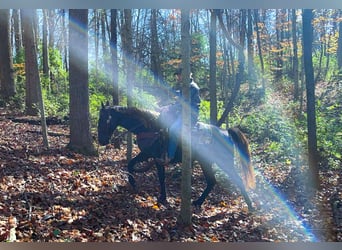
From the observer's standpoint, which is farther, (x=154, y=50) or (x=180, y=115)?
(x=154, y=50)

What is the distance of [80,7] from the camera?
12.6 ft

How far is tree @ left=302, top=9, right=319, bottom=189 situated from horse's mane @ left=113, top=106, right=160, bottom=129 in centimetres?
133

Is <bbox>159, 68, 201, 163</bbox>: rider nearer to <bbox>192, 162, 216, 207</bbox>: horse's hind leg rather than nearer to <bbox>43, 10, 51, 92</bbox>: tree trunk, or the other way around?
<bbox>192, 162, 216, 207</bbox>: horse's hind leg

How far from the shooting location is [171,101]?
12.5ft

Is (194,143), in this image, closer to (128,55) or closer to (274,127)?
(274,127)

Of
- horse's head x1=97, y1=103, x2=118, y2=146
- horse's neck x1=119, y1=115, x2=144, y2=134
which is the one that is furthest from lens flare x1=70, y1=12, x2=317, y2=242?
horse's head x1=97, y1=103, x2=118, y2=146

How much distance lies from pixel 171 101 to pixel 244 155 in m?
0.80

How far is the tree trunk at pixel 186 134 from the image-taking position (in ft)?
12.1

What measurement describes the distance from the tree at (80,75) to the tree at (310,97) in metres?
1.90

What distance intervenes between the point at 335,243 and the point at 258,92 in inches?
56.2

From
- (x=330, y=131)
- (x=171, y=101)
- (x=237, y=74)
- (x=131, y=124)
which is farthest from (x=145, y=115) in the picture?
(x=330, y=131)

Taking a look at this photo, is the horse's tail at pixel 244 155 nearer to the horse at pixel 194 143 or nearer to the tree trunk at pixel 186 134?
the horse at pixel 194 143

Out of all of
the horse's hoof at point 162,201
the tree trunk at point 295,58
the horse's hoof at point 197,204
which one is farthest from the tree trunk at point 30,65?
the tree trunk at point 295,58

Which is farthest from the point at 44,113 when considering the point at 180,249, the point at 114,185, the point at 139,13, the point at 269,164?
the point at 269,164
